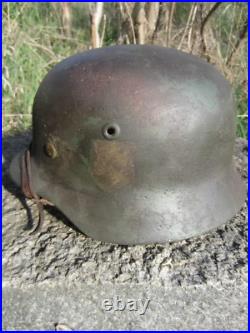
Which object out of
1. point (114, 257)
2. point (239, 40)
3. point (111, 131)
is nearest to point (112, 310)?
point (114, 257)

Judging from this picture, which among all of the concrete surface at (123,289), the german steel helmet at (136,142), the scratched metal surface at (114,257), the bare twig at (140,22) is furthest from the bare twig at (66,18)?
the concrete surface at (123,289)

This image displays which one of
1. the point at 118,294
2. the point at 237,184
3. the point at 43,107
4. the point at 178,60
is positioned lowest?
the point at 118,294

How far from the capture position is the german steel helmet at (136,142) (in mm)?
1468

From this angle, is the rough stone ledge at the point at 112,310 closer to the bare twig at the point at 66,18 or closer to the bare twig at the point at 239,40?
the bare twig at the point at 239,40

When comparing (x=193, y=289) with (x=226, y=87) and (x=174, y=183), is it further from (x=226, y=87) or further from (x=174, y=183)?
(x=226, y=87)

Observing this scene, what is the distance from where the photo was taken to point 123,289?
1.46 m

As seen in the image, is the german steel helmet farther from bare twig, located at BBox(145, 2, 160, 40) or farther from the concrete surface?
bare twig, located at BBox(145, 2, 160, 40)

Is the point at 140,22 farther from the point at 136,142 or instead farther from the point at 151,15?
the point at 136,142

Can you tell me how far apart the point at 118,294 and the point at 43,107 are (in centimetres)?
88

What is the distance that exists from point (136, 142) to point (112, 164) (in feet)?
0.45

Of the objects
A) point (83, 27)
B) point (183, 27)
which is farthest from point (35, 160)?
point (83, 27)

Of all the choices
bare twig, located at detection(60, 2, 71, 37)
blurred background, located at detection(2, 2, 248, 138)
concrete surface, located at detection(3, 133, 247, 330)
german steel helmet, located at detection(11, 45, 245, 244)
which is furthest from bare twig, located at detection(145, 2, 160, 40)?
concrete surface, located at detection(3, 133, 247, 330)

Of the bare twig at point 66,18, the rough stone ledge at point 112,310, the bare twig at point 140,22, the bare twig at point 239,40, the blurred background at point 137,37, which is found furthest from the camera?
the bare twig at point 66,18

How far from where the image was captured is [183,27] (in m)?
3.76
